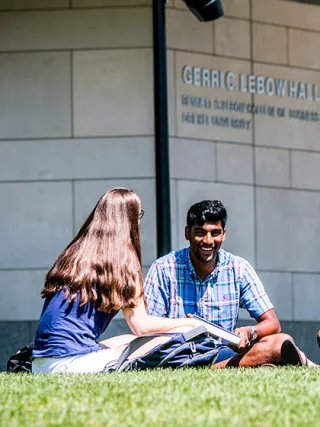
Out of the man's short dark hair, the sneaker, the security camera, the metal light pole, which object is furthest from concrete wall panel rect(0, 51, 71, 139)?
the sneaker

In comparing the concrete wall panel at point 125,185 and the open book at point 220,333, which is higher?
the concrete wall panel at point 125,185

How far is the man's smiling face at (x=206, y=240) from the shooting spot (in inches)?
332

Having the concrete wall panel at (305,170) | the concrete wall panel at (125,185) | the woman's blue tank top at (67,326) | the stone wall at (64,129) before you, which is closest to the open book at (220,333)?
the woman's blue tank top at (67,326)

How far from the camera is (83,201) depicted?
42.3 ft

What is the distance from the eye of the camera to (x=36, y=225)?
13.0 m

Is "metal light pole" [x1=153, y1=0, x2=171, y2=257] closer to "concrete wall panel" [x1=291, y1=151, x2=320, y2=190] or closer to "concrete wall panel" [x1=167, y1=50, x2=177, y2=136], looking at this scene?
"concrete wall panel" [x1=167, y1=50, x2=177, y2=136]

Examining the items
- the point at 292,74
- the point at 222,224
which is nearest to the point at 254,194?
the point at 292,74

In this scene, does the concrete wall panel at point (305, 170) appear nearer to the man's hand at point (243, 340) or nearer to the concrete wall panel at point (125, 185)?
the concrete wall panel at point (125, 185)

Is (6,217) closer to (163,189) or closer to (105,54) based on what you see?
(105,54)

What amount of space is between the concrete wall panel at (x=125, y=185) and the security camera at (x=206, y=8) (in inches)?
123

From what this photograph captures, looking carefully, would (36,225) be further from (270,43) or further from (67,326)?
(67,326)

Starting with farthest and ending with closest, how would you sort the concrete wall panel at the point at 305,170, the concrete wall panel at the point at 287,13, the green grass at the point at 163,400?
the concrete wall panel at the point at 305,170 < the concrete wall panel at the point at 287,13 < the green grass at the point at 163,400

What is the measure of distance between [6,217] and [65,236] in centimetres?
72

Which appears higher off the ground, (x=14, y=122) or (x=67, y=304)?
(x=14, y=122)
